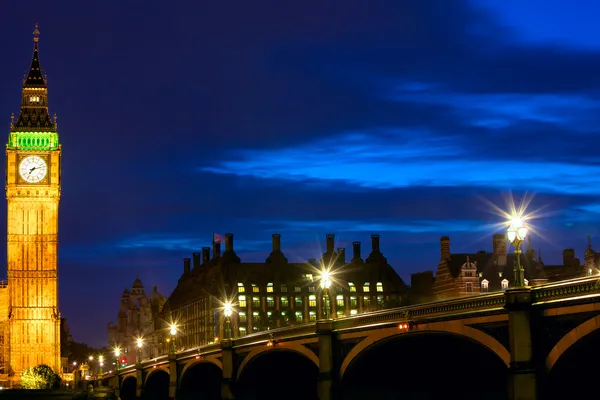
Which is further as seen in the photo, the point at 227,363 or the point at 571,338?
the point at 227,363

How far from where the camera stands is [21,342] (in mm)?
172375

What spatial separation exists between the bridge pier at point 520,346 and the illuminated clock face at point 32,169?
139 metres

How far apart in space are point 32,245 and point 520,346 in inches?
5455

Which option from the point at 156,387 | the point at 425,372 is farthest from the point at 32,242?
the point at 425,372

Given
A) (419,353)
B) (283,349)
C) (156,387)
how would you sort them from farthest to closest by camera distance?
(156,387)
(283,349)
(419,353)

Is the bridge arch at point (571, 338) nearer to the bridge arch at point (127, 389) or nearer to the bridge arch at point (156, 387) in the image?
the bridge arch at point (156, 387)

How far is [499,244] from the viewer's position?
6565 inches

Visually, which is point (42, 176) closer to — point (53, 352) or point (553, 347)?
point (53, 352)

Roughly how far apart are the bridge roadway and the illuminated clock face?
66494mm

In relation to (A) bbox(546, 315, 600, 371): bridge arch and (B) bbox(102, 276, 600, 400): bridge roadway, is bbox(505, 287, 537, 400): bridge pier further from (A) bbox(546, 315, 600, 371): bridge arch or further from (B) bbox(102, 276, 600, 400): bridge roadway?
(A) bbox(546, 315, 600, 371): bridge arch

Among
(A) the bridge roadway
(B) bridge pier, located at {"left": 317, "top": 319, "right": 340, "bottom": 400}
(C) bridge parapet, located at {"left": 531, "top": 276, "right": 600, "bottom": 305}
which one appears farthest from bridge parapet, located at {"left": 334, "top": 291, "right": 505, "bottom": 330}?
(C) bridge parapet, located at {"left": 531, "top": 276, "right": 600, "bottom": 305}

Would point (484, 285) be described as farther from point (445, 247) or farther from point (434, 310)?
point (434, 310)

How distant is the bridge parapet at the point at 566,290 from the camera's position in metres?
45.5

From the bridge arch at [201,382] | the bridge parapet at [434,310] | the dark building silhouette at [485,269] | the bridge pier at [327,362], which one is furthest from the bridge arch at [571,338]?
the dark building silhouette at [485,269]
